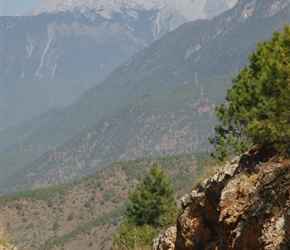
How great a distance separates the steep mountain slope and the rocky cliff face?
141 metres

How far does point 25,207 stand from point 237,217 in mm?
172768

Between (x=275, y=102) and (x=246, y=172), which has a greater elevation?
(x=275, y=102)

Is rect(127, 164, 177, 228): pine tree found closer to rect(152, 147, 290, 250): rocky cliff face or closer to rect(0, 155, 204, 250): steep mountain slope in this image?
rect(152, 147, 290, 250): rocky cliff face

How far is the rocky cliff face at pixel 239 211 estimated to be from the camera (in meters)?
10.2

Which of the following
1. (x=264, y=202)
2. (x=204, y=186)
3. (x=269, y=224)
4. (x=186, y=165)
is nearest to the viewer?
(x=269, y=224)

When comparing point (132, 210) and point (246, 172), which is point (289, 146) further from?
point (132, 210)

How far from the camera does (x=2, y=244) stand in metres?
11.5

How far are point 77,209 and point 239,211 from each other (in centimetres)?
18100

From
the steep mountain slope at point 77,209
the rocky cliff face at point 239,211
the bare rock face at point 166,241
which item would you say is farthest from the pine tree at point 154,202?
the steep mountain slope at point 77,209

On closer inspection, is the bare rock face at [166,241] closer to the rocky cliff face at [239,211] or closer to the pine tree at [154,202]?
the rocky cliff face at [239,211]

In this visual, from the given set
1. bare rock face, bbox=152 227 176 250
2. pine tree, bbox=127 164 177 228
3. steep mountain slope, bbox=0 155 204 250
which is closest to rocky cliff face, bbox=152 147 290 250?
bare rock face, bbox=152 227 176 250

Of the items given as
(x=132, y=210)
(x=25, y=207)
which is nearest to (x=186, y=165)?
(x=25, y=207)

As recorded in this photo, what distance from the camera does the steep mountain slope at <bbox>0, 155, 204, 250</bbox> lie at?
162375 mm

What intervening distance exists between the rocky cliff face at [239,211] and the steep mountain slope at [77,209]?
141m
